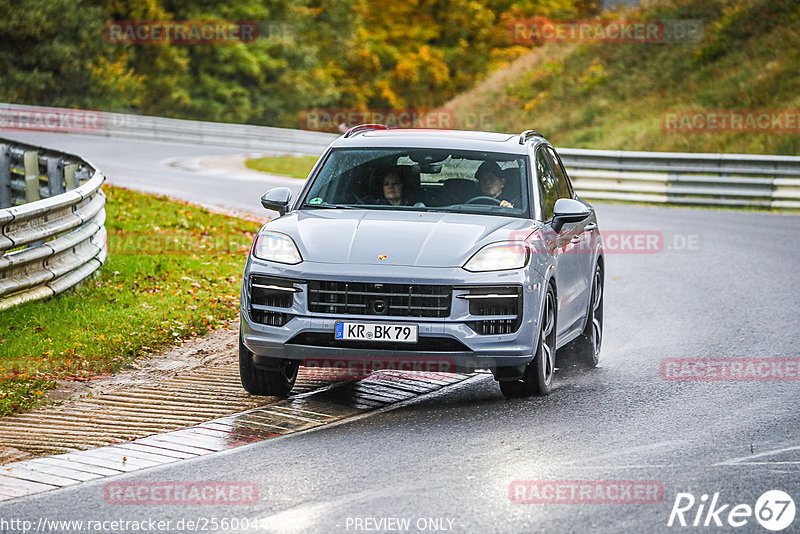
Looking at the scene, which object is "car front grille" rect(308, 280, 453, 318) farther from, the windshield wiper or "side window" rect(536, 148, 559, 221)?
"side window" rect(536, 148, 559, 221)

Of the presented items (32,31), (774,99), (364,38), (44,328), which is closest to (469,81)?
(364,38)

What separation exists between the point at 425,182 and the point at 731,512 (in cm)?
409

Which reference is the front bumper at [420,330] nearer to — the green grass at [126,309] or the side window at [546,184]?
the side window at [546,184]

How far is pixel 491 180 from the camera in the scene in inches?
371

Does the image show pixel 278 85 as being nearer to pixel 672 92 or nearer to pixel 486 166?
pixel 672 92

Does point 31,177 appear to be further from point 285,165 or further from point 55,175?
point 285,165

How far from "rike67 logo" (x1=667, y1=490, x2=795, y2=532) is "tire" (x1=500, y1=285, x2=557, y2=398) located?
2417 mm

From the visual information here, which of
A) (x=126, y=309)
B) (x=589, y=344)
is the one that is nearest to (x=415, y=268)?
(x=589, y=344)

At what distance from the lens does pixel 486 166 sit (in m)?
9.49

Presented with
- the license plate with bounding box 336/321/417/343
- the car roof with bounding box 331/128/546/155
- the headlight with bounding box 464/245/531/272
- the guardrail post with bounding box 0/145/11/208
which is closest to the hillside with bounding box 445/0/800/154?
the guardrail post with bounding box 0/145/11/208

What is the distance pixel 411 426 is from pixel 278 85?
56.5m

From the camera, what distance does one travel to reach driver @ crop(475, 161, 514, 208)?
9398mm

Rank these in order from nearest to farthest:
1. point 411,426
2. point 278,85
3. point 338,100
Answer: point 411,426 → point 278,85 → point 338,100

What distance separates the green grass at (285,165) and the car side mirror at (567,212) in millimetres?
21012
